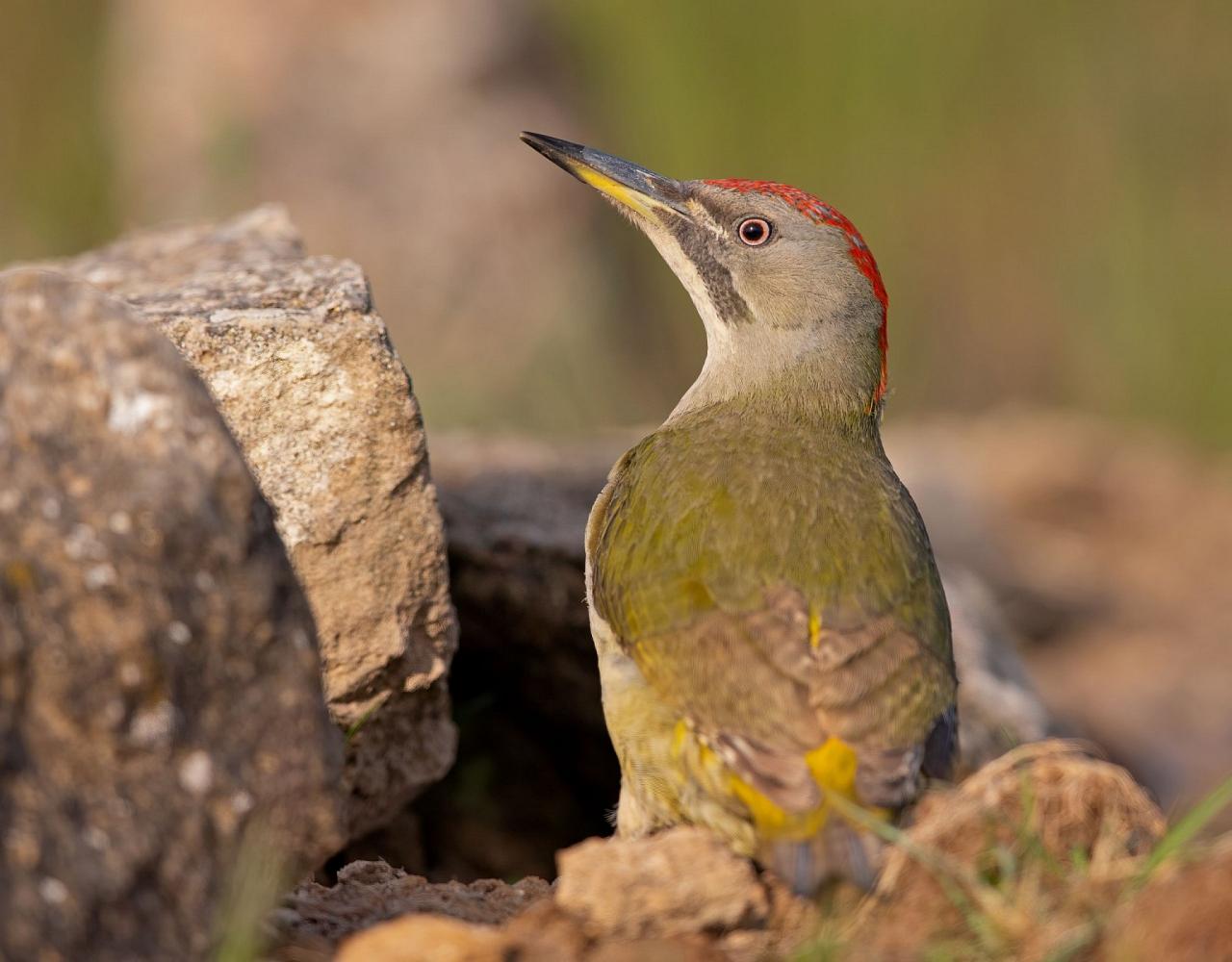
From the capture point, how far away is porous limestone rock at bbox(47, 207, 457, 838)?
3938mm

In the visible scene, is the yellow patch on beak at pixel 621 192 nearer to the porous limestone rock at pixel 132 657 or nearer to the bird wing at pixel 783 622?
the bird wing at pixel 783 622

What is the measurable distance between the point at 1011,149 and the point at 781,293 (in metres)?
6.90

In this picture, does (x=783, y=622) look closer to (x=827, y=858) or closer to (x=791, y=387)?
(x=827, y=858)

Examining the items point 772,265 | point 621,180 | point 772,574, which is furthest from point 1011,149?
point 772,574

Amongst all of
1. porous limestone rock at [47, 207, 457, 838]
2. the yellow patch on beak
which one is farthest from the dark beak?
porous limestone rock at [47, 207, 457, 838]

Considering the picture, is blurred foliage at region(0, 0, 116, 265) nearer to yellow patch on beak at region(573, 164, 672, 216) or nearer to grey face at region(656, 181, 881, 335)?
yellow patch on beak at region(573, 164, 672, 216)

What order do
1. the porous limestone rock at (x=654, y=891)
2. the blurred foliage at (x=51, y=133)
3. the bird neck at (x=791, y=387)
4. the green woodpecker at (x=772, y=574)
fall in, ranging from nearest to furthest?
the porous limestone rock at (x=654, y=891), the green woodpecker at (x=772, y=574), the bird neck at (x=791, y=387), the blurred foliage at (x=51, y=133)

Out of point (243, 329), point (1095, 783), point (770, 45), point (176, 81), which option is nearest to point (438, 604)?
point (243, 329)

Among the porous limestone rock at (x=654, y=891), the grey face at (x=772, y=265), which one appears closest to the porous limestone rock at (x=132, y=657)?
the porous limestone rock at (x=654, y=891)

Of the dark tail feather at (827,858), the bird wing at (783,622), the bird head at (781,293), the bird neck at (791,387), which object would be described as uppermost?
the bird head at (781,293)

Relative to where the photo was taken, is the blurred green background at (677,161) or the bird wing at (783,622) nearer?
the bird wing at (783,622)

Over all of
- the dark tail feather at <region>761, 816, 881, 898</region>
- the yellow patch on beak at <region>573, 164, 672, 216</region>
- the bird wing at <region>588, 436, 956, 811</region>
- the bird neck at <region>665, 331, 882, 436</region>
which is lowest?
the dark tail feather at <region>761, 816, 881, 898</region>

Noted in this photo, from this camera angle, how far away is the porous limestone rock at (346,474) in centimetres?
394

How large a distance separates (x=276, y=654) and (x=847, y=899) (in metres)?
1.14
